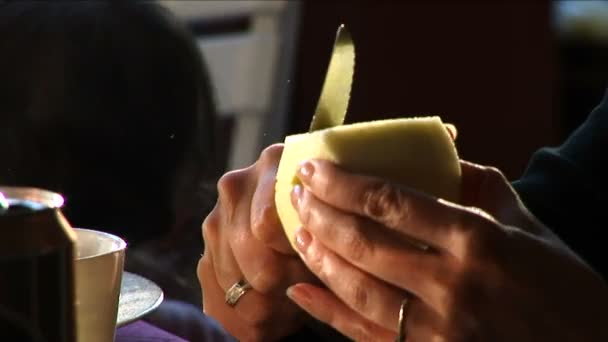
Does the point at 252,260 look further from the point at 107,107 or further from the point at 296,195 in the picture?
the point at 107,107

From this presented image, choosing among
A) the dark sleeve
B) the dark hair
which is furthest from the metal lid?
the dark hair

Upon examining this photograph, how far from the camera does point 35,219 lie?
406 millimetres

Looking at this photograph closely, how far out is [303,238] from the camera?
537 mm

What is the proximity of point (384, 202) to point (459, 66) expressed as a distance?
215 cm

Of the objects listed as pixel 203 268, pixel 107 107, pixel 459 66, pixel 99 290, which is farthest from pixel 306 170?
pixel 459 66

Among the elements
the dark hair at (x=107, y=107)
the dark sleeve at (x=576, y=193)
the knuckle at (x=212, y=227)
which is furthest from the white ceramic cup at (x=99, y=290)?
the dark hair at (x=107, y=107)

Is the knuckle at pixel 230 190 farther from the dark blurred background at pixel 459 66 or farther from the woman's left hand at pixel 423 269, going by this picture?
the dark blurred background at pixel 459 66

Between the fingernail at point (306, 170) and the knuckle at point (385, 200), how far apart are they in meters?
0.03

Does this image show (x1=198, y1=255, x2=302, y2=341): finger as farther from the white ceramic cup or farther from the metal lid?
the metal lid

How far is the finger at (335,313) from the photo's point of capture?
22.7 inches

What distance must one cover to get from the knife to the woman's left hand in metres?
0.03

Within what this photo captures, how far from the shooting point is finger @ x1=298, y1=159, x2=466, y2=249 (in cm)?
50

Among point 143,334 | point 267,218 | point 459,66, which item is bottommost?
point 459,66

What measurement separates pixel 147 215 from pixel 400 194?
0.72 meters
